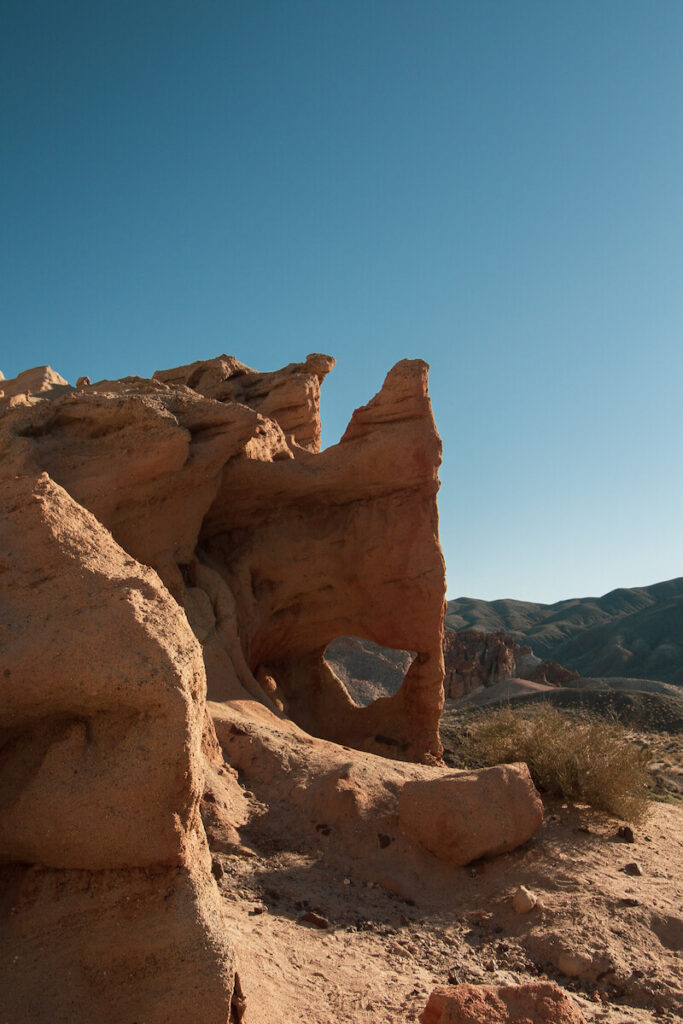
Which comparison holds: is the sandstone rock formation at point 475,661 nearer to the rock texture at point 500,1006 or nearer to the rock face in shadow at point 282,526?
the rock face in shadow at point 282,526

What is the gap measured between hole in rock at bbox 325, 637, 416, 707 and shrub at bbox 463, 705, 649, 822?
22.6m

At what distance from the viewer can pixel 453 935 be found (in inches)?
193

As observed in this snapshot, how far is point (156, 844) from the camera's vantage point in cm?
293

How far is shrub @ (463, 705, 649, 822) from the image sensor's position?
766cm

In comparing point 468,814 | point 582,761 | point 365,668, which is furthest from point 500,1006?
point 365,668

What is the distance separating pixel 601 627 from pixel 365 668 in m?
36.8

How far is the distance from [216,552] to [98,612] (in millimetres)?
7999

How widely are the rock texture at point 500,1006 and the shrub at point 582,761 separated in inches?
191

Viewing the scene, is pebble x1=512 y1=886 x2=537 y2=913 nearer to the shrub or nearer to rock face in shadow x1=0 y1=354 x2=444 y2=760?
the shrub

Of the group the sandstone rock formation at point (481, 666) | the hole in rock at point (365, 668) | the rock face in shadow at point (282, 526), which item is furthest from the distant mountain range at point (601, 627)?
the rock face in shadow at point (282, 526)

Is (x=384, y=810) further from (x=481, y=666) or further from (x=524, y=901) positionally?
(x=481, y=666)

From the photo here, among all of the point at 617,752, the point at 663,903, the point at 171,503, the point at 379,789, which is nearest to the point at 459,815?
the point at 379,789

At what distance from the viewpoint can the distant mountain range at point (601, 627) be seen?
180 feet

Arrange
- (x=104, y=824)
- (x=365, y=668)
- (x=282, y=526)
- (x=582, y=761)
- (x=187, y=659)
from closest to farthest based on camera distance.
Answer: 1. (x=104, y=824)
2. (x=187, y=659)
3. (x=582, y=761)
4. (x=282, y=526)
5. (x=365, y=668)
